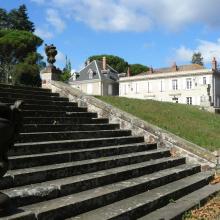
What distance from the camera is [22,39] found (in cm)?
5009

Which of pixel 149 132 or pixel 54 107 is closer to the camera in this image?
pixel 54 107

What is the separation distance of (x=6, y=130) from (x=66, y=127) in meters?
4.75

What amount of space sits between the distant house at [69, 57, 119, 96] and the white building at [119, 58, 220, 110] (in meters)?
2.07

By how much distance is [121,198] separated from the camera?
20.5 feet

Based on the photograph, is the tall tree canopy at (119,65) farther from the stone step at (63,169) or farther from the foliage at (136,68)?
the stone step at (63,169)

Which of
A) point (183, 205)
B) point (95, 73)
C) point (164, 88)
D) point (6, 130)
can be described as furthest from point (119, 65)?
point (6, 130)

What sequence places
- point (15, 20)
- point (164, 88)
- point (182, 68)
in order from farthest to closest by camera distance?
point (182, 68), point (164, 88), point (15, 20)

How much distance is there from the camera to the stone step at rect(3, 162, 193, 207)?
16.7 feet

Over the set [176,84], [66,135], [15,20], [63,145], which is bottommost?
[63,145]

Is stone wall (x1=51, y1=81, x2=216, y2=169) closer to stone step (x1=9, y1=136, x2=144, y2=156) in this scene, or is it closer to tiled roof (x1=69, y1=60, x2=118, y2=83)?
stone step (x1=9, y1=136, x2=144, y2=156)

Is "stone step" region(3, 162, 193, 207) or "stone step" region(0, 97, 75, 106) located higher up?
"stone step" region(0, 97, 75, 106)

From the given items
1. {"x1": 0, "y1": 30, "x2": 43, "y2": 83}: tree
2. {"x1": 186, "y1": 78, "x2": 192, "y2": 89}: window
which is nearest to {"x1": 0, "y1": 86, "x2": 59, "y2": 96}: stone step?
{"x1": 0, "y1": 30, "x2": 43, "y2": 83}: tree

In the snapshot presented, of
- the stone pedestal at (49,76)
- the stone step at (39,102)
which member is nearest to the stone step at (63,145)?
the stone step at (39,102)

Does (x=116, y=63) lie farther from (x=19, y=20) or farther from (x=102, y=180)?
(x=102, y=180)
